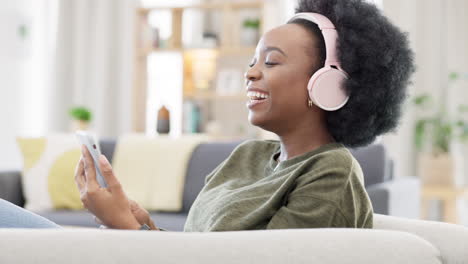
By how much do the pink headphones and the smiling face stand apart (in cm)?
3

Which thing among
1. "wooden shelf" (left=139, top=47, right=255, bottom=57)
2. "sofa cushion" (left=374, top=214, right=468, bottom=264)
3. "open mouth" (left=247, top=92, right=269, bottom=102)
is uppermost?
"wooden shelf" (left=139, top=47, right=255, bottom=57)

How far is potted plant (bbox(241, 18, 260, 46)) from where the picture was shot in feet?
15.9

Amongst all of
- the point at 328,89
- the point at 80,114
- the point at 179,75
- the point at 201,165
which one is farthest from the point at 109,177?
the point at 179,75

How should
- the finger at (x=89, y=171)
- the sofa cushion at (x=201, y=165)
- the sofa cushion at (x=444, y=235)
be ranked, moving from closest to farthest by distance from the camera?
1. the sofa cushion at (x=444, y=235)
2. the finger at (x=89, y=171)
3. the sofa cushion at (x=201, y=165)

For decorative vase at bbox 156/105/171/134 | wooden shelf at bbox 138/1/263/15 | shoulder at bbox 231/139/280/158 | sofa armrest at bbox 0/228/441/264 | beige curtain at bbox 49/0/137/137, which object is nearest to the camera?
sofa armrest at bbox 0/228/441/264

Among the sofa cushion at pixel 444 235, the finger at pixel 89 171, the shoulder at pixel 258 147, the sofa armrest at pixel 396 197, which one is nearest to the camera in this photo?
the sofa cushion at pixel 444 235

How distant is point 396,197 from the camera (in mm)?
2479

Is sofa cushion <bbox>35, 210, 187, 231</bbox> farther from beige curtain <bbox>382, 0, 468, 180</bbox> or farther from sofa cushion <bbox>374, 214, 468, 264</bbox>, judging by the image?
beige curtain <bbox>382, 0, 468, 180</bbox>

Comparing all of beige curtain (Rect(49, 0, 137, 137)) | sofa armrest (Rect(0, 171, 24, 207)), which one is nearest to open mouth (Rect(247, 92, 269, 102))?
sofa armrest (Rect(0, 171, 24, 207))

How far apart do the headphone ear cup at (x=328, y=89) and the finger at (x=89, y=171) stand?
41cm

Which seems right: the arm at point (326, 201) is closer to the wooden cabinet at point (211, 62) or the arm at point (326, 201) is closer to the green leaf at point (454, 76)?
the green leaf at point (454, 76)

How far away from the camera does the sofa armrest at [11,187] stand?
3.07 metres

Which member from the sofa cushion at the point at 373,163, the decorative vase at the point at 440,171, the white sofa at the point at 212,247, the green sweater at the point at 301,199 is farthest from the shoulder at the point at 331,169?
the decorative vase at the point at 440,171

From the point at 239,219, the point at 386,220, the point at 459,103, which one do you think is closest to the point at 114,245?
the point at 239,219
